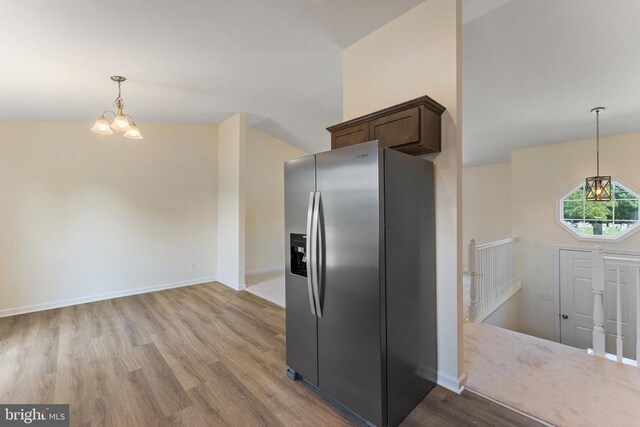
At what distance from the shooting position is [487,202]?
6.35 meters

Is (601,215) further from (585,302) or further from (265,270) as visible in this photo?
(265,270)

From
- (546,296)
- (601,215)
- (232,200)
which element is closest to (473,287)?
(546,296)

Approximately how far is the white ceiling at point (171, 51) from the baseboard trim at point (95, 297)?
264cm

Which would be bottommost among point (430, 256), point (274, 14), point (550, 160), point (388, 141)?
point (430, 256)

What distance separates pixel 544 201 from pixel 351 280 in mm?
5349

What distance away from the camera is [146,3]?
197 centimetres

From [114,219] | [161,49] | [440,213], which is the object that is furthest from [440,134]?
[114,219]

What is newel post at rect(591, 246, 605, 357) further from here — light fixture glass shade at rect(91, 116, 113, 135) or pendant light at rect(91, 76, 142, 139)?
light fixture glass shade at rect(91, 116, 113, 135)

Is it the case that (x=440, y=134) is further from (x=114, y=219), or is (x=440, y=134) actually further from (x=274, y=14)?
(x=114, y=219)

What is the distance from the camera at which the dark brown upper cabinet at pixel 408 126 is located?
196cm

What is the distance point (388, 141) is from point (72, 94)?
3708 millimetres

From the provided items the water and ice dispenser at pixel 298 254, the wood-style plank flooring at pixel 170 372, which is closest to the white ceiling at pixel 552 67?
the water and ice dispenser at pixel 298 254

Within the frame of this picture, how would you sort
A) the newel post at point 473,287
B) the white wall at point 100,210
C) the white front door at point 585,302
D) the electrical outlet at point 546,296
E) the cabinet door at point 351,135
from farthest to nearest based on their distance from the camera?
the electrical outlet at point 546,296
the white front door at point 585,302
the white wall at point 100,210
the newel post at point 473,287
the cabinet door at point 351,135

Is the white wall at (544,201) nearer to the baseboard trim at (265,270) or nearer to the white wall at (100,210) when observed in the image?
the baseboard trim at (265,270)
